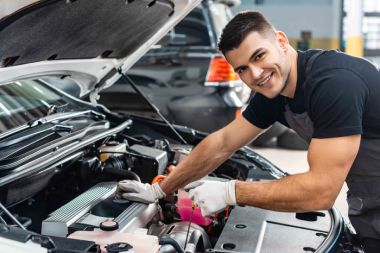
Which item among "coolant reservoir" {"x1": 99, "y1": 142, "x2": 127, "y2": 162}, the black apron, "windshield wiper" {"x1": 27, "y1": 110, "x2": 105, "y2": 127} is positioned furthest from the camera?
"coolant reservoir" {"x1": 99, "y1": 142, "x2": 127, "y2": 162}

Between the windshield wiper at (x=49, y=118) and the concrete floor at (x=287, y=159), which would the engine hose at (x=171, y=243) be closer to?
the windshield wiper at (x=49, y=118)

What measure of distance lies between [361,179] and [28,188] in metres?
1.26

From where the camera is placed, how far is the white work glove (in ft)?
6.87

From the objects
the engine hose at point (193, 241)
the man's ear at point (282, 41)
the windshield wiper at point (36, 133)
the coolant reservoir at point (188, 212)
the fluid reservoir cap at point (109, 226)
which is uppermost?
the man's ear at point (282, 41)

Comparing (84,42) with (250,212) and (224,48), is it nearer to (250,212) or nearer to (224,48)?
(224,48)

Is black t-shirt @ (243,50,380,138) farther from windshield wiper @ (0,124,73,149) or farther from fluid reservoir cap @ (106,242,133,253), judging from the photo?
windshield wiper @ (0,124,73,149)

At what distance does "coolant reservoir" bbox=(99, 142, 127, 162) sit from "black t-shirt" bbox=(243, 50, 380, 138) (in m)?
0.85

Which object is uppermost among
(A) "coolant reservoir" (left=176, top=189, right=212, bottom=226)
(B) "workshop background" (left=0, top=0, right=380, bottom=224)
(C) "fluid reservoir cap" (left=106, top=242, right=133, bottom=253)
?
(C) "fluid reservoir cap" (left=106, top=242, right=133, bottom=253)

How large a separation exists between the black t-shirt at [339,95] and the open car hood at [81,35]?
2.19ft

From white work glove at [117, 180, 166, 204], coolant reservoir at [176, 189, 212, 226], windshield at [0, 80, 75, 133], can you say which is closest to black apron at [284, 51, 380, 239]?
Answer: coolant reservoir at [176, 189, 212, 226]

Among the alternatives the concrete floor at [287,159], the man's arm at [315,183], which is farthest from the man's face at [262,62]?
the concrete floor at [287,159]

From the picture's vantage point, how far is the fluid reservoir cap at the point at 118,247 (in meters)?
1.49

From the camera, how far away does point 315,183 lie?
180 cm

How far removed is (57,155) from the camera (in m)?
2.02
